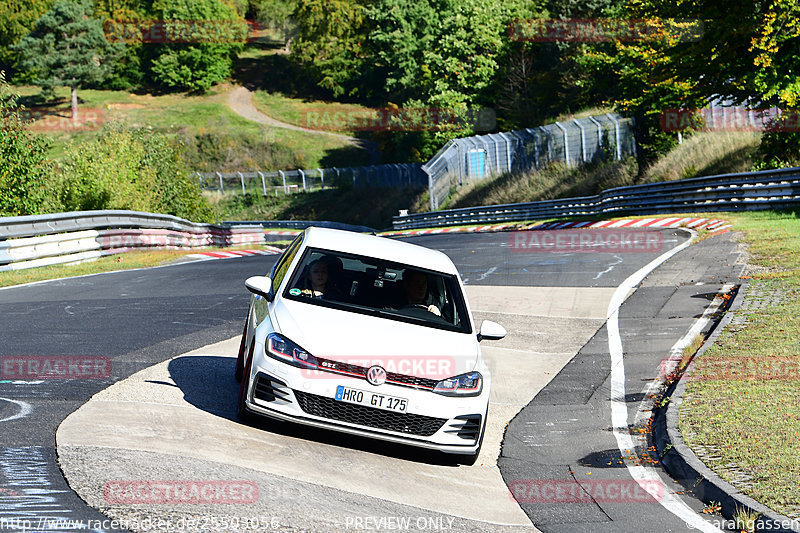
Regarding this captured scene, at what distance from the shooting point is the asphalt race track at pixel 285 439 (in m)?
6.00

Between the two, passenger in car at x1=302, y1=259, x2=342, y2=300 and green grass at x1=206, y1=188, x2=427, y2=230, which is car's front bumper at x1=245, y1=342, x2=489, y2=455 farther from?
green grass at x1=206, y1=188, x2=427, y2=230

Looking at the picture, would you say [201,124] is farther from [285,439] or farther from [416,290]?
[285,439]

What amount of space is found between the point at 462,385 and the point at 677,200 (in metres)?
26.4

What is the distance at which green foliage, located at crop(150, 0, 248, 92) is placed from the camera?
4483 inches

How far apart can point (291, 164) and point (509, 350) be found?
8339cm

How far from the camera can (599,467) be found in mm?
7938

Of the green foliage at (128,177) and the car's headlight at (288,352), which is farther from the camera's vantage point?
the green foliage at (128,177)

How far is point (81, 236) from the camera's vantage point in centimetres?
2267

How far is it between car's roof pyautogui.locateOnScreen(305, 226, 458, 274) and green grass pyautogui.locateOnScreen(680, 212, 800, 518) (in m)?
2.67

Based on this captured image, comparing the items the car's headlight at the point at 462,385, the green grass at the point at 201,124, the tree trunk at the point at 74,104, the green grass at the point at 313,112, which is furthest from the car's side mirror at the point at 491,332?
the tree trunk at the point at 74,104

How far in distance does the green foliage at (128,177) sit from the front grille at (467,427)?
24.3 m

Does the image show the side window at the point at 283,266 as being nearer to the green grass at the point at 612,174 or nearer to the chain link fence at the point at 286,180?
the green grass at the point at 612,174

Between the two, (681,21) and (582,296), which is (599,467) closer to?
(582,296)

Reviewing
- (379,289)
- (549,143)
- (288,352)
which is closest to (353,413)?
(288,352)
